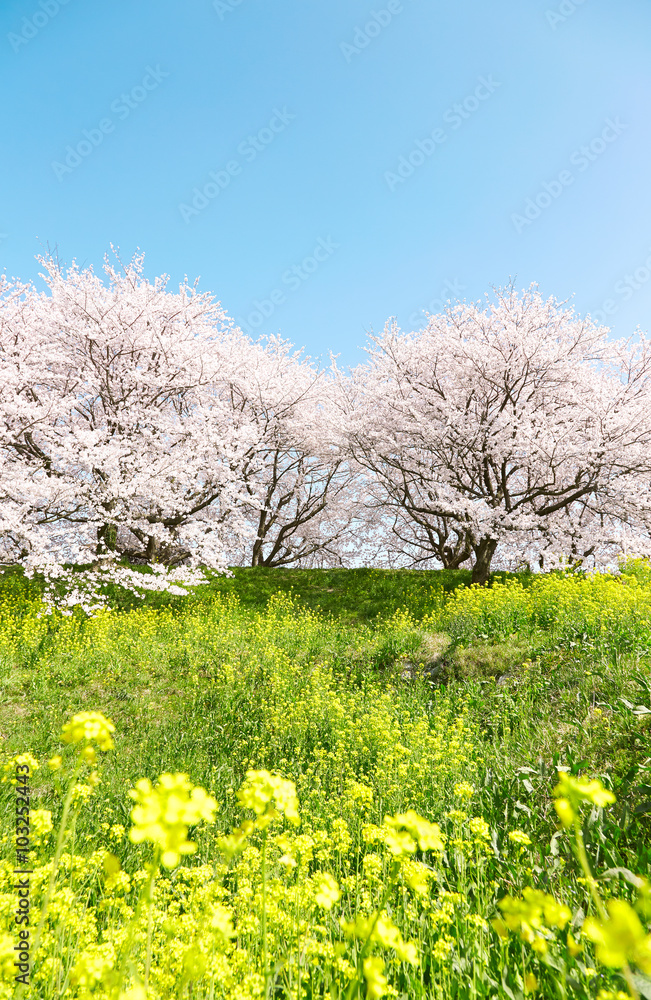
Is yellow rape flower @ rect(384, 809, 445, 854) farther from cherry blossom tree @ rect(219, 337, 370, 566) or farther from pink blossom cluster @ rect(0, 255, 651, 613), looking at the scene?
cherry blossom tree @ rect(219, 337, 370, 566)

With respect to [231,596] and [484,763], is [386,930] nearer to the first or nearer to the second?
[484,763]

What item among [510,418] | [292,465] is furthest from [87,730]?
[292,465]

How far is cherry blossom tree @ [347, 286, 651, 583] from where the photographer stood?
1295 centimetres

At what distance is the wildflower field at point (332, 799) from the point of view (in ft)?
5.30

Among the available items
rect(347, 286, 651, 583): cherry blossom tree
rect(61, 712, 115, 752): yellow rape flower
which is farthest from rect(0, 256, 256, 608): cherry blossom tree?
rect(61, 712, 115, 752): yellow rape flower

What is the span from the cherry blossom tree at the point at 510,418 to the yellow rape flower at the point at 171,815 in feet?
40.3

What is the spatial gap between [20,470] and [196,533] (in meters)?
4.49

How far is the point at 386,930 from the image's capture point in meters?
1.32

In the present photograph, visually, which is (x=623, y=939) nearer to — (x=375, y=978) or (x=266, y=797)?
(x=375, y=978)

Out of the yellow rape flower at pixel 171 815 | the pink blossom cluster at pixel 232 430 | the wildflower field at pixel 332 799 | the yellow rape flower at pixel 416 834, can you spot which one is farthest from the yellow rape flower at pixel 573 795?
the pink blossom cluster at pixel 232 430

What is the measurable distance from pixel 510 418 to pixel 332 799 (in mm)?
11073

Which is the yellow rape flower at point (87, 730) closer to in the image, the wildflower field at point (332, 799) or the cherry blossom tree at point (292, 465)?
the wildflower field at point (332, 799)

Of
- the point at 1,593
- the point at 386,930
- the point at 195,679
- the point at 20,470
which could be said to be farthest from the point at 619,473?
the point at 1,593

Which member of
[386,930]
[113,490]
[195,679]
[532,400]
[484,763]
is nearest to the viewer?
[386,930]
